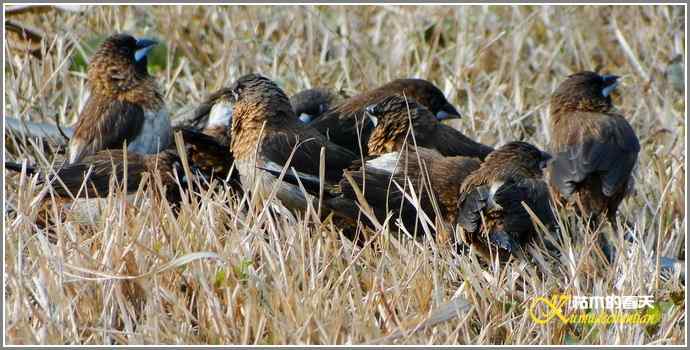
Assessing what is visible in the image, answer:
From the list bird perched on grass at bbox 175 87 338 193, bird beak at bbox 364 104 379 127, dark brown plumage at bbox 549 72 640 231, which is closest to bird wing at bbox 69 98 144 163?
bird perched on grass at bbox 175 87 338 193

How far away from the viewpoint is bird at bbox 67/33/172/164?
5.58 m

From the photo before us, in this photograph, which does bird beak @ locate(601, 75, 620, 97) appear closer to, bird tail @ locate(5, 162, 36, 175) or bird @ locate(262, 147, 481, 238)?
bird @ locate(262, 147, 481, 238)

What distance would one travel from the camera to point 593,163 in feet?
18.4

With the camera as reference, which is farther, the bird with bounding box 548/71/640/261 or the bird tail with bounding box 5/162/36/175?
the bird with bounding box 548/71/640/261

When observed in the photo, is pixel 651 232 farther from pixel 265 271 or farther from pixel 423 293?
pixel 265 271

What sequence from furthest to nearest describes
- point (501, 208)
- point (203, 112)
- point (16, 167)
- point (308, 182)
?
point (203, 112) → point (16, 167) → point (308, 182) → point (501, 208)

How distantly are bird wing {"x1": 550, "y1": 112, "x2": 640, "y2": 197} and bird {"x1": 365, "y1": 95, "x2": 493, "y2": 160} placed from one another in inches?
16.4

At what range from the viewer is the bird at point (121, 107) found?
5.58 meters

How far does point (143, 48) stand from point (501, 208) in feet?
8.20

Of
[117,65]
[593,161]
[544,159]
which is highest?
[117,65]

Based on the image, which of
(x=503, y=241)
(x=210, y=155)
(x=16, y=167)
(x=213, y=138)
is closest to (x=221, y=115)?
(x=213, y=138)

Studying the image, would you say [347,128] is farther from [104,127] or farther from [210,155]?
[104,127]

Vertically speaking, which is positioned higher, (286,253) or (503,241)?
(286,253)

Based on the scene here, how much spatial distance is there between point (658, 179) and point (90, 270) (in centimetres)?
341
